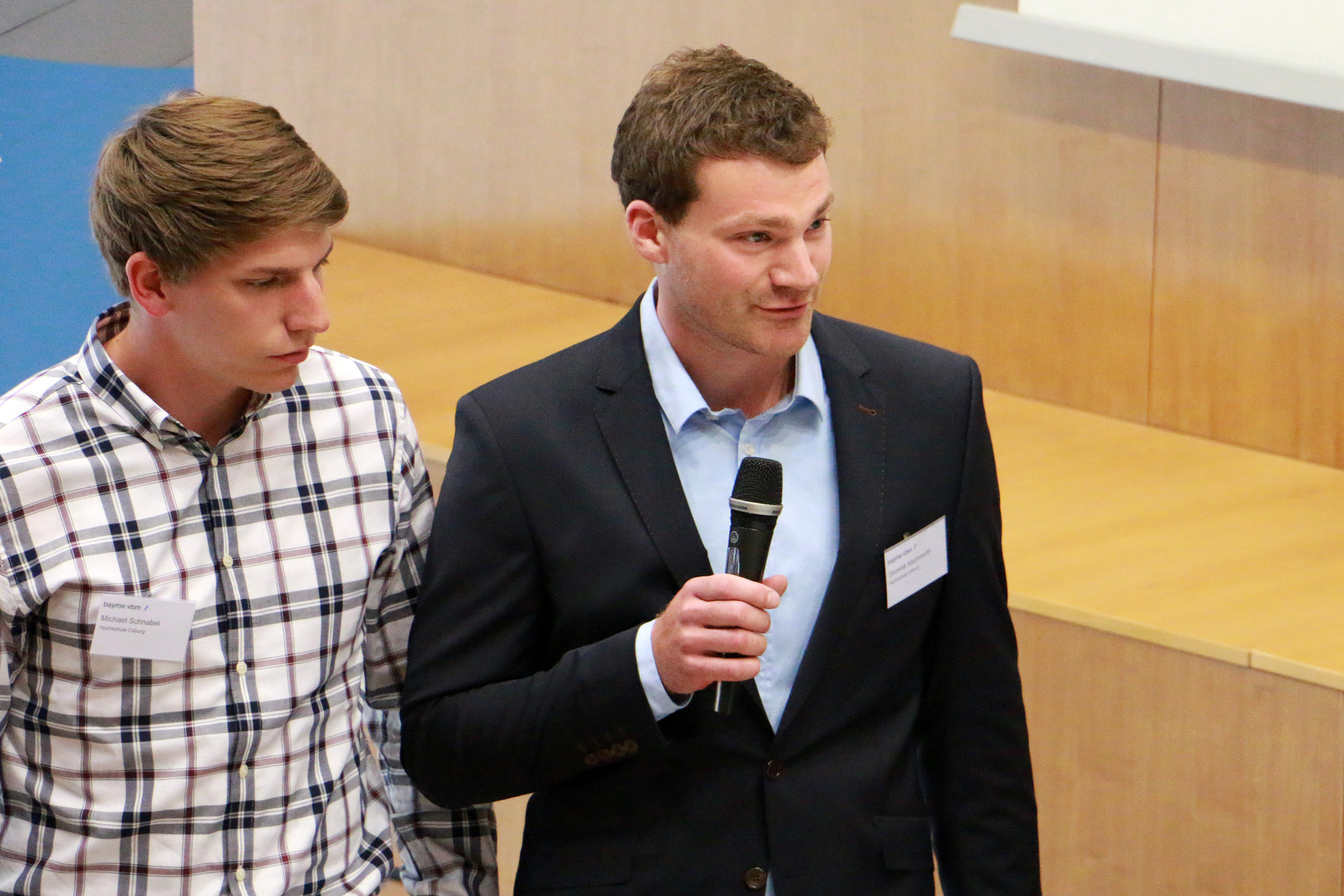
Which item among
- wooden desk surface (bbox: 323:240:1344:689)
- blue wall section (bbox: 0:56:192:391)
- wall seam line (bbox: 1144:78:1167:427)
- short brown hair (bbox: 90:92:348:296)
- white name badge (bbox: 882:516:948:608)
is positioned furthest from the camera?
blue wall section (bbox: 0:56:192:391)

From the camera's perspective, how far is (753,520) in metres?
1.56

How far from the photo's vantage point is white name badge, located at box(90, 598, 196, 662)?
1700mm

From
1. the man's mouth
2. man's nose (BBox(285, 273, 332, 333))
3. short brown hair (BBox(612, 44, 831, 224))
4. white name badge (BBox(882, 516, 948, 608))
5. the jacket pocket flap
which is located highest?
short brown hair (BBox(612, 44, 831, 224))

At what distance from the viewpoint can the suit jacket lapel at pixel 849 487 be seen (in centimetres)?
175

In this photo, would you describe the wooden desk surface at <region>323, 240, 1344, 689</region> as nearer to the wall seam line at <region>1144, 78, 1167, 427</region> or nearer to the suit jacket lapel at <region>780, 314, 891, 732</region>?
the wall seam line at <region>1144, 78, 1167, 427</region>

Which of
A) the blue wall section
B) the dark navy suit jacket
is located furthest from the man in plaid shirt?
the blue wall section

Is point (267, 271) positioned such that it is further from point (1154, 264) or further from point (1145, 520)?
point (1154, 264)

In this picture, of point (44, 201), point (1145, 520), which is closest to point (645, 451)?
point (1145, 520)

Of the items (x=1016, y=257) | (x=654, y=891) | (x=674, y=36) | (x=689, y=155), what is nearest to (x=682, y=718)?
(x=654, y=891)

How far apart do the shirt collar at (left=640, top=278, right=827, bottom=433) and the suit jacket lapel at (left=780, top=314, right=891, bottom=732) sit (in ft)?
0.05

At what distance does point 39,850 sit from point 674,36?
9.83 ft

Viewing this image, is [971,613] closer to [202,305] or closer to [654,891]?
[654,891]

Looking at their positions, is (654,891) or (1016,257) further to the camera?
(1016,257)

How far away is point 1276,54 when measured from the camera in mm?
3102
